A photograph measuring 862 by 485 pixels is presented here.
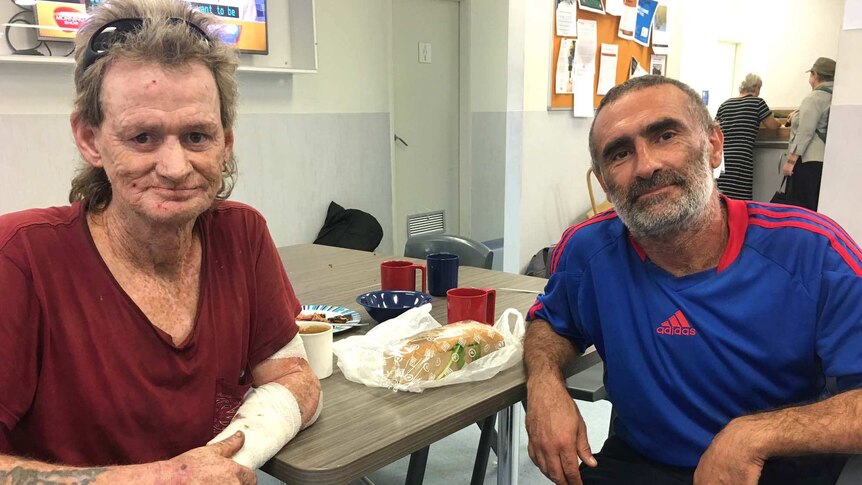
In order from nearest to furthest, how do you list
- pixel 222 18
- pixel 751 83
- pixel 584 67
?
pixel 222 18 < pixel 584 67 < pixel 751 83

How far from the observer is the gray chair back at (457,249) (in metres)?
2.53

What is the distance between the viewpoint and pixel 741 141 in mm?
5184

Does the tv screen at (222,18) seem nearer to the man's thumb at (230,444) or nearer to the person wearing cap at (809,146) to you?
the man's thumb at (230,444)

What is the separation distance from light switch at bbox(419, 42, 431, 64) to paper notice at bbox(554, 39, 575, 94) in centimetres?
123

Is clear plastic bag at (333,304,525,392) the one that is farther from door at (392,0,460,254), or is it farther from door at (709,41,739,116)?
door at (709,41,739,116)

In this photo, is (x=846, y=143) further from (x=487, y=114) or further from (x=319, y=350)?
(x=487, y=114)

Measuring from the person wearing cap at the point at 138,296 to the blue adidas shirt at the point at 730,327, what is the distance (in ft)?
2.12

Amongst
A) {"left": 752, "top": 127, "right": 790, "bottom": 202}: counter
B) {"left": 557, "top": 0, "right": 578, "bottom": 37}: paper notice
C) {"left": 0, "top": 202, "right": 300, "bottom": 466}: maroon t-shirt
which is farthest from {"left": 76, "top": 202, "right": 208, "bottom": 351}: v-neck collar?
{"left": 752, "top": 127, "right": 790, "bottom": 202}: counter

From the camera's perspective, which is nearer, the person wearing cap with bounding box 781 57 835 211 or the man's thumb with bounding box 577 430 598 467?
the man's thumb with bounding box 577 430 598 467

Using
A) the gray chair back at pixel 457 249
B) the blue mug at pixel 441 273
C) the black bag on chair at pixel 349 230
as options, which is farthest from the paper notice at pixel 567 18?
the blue mug at pixel 441 273

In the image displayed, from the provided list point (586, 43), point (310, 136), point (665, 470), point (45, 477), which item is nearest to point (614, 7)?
point (586, 43)

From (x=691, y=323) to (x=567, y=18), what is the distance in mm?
3416

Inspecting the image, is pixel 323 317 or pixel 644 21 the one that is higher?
pixel 644 21

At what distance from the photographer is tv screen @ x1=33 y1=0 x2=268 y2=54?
286 cm
